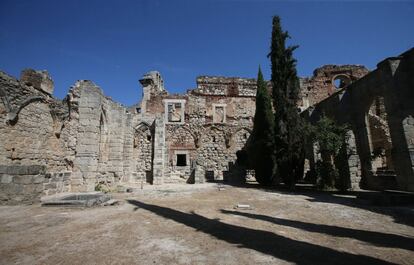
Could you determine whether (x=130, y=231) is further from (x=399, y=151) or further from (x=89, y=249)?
(x=399, y=151)

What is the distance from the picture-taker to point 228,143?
19234 mm

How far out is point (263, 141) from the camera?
12.9 metres

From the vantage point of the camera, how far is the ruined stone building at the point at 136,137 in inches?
331

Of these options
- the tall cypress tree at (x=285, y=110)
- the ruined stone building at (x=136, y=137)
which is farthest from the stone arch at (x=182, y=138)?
the tall cypress tree at (x=285, y=110)

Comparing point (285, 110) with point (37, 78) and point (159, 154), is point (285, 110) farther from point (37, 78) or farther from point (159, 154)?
point (37, 78)

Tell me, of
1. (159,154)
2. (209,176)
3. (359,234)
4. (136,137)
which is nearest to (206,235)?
(359,234)

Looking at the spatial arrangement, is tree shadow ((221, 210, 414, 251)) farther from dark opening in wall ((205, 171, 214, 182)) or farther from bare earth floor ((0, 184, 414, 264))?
dark opening in wall ((205, 171, 214, 182))

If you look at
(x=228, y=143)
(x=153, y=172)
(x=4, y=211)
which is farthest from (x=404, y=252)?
(x=228, y=143)

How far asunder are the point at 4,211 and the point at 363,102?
1503cm

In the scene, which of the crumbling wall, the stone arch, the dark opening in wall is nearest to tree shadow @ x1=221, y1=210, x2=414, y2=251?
the dark opening in wall

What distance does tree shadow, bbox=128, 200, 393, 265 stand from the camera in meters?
2.78

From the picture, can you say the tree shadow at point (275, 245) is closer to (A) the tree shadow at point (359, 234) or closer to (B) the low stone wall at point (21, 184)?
(A) the tree shadow at point (359, 234)

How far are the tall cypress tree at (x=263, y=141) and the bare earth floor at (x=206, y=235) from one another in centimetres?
660

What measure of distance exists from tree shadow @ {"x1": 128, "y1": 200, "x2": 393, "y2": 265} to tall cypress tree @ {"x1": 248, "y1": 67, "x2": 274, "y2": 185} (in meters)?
8.52
